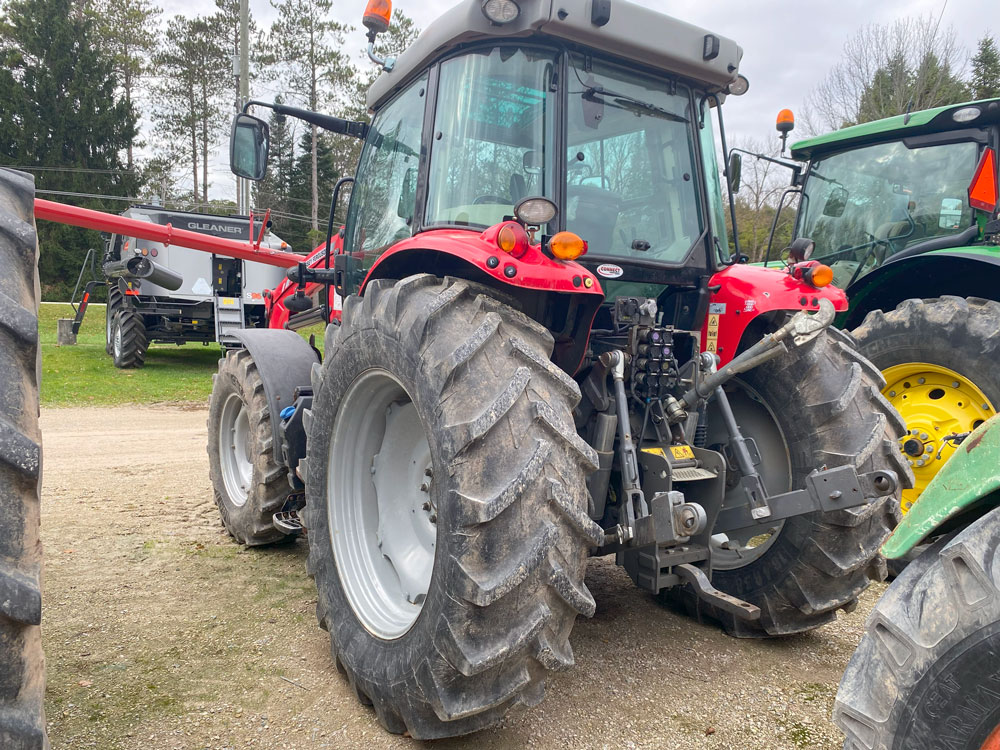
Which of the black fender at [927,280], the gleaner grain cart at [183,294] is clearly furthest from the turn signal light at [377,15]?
the gleaner grain cart at [183,294]

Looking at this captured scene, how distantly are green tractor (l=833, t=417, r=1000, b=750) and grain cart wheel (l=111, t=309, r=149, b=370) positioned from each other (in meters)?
13.9

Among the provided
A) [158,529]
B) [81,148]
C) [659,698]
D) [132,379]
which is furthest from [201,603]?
[81,148]

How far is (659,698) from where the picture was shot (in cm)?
256

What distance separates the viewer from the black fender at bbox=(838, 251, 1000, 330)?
4.18 meters

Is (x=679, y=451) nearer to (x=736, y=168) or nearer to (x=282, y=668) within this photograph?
(x=736, y=168)

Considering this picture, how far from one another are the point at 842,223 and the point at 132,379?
11742mm

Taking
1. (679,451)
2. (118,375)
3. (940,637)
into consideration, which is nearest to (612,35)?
(679,451)

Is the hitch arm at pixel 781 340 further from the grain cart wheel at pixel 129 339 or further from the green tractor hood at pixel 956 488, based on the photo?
the grain cart wheel at pixel 129 339

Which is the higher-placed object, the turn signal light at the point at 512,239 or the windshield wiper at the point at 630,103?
the windshield wiper at the point at 630,103

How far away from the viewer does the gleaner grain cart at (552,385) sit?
79.2 inches

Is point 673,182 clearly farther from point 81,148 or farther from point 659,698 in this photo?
point 81,148

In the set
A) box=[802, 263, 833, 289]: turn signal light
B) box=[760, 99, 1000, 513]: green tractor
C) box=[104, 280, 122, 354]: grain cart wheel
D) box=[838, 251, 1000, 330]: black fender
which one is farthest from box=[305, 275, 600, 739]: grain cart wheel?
box=[104, 280, 122, 354]: grain cart wheel

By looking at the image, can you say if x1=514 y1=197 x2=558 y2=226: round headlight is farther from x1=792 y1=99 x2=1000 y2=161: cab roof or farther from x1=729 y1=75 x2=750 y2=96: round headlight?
x1=792 y1=99 x2=1000 y2=161: cab roof

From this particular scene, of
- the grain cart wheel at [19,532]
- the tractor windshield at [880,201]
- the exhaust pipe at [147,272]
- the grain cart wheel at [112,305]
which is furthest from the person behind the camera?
the grain cart wheel at [112,305]
